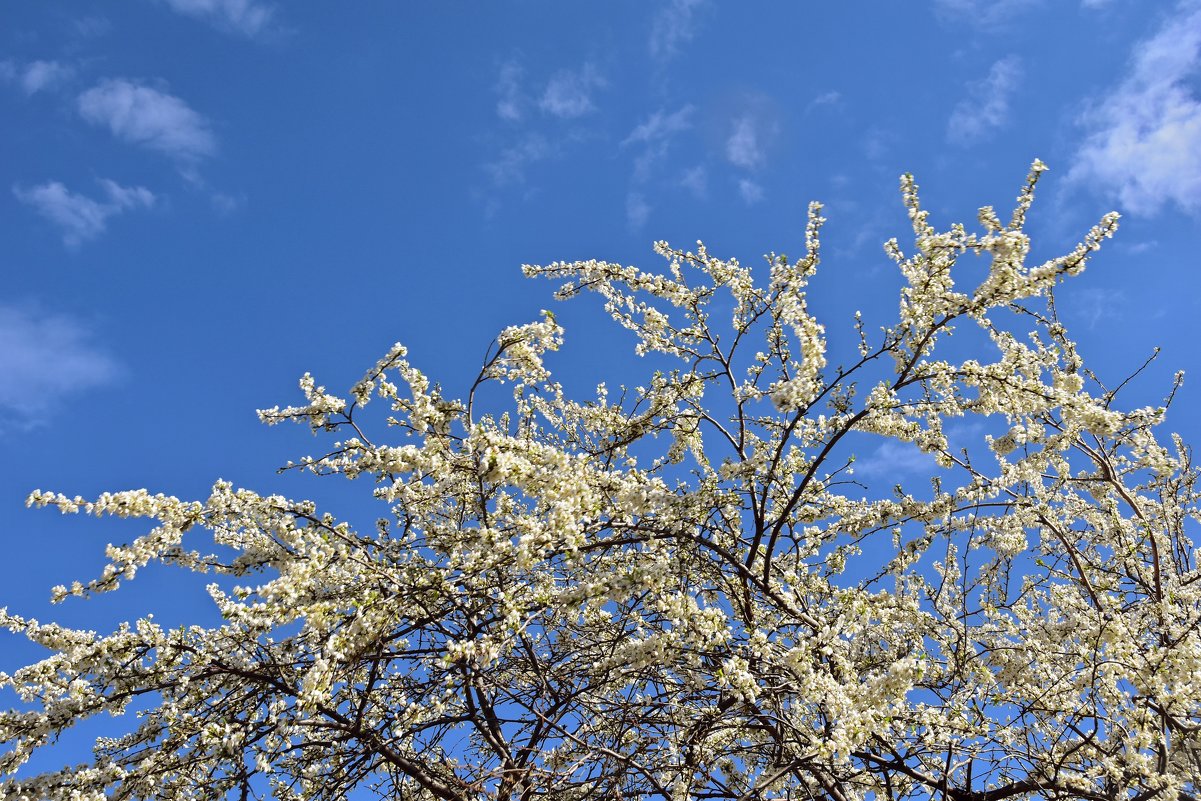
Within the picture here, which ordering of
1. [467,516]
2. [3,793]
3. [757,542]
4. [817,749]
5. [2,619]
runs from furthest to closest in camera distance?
[467,516] → [757,542] → [2,619] → [3,793] → [817,749]

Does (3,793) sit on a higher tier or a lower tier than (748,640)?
lower

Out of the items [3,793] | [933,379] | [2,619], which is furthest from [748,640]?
[2,619]

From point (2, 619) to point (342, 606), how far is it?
2779 millimetres

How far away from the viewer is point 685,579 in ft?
17.9

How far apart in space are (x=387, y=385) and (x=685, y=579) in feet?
8.40

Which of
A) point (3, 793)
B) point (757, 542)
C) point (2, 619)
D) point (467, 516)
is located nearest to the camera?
point (3, 793)

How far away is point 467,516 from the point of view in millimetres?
6359

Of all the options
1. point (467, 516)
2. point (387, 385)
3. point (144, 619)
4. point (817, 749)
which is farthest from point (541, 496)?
point (144, 619)

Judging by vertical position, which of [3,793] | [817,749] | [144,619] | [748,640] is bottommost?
[817,749]

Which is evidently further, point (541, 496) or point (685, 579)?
point (685, 579)

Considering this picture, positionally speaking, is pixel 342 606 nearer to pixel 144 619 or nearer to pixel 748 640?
pixel 144 619

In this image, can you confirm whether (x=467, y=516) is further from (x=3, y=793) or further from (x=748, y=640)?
(x=3, y=793)

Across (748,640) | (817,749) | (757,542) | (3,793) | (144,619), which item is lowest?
(817,749)

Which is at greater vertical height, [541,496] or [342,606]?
[541,496]
